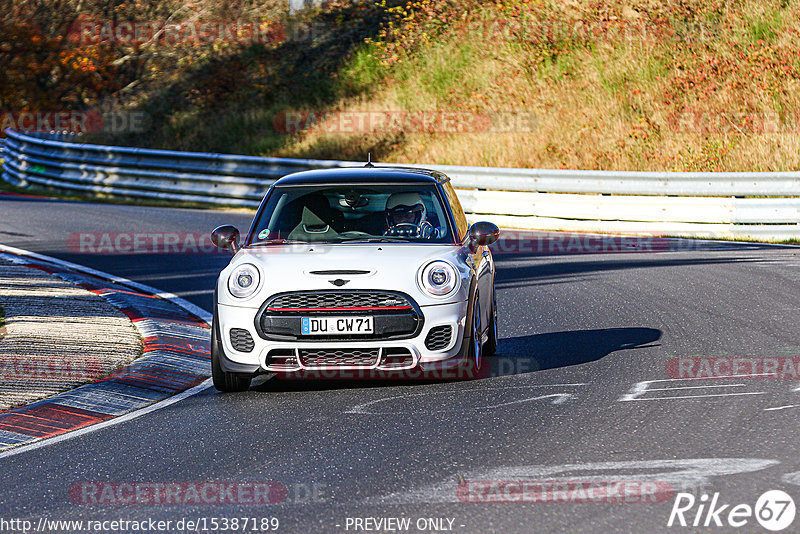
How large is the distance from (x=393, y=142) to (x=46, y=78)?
16.2m

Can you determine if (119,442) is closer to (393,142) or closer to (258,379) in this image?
(258,379)

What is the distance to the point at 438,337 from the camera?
8.21 m

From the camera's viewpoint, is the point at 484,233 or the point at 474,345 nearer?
the point at 474,345

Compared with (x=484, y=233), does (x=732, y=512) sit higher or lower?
lower

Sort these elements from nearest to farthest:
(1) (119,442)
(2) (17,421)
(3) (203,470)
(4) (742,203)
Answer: (3) (203,470), (1) (119,442), (2) (17,421), (4) (742,203)

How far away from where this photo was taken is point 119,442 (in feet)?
23.4

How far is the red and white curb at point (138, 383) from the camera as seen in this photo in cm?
759

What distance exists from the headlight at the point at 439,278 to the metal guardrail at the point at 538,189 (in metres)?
10.9

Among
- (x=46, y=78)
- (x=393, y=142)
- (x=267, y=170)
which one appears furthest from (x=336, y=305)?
(x=46, y=78)

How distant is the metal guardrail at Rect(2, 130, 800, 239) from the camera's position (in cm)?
1847
